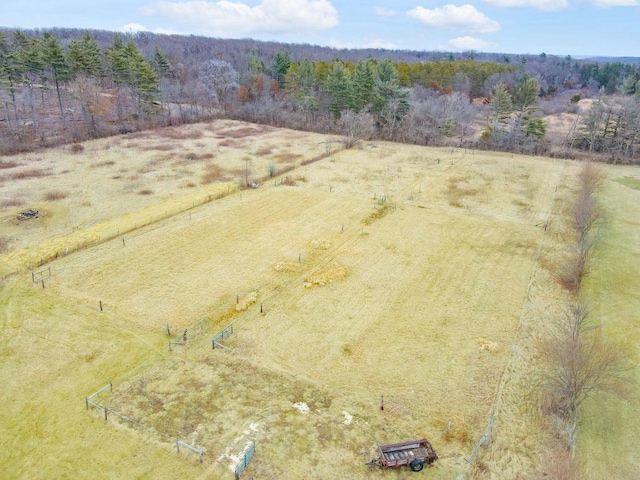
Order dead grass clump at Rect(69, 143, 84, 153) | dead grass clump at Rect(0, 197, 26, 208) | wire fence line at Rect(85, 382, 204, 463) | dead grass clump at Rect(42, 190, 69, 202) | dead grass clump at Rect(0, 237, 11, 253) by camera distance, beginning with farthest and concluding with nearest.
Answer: dead grass clump at Rect(69, 143, 84, 153), dead grass clump at Rect(42, 190, 69, 202), dead grass clump at Rect(0, 197, 26, 208), dead grass clump at Rect(0, 237, 11, 253), wire fence line at Rect(85, 382, 204, 463)

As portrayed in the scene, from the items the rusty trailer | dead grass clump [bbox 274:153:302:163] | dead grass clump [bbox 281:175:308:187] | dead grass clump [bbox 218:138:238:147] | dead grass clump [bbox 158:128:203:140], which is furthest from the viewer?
dead grass clump [bbox 158:128:203:140]

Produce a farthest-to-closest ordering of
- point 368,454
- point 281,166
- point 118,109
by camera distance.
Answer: point 118,109 < point 281,166 < point 368,454

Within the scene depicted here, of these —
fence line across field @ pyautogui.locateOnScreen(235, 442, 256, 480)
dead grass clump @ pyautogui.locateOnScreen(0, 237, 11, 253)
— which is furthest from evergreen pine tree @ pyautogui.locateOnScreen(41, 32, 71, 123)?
fence line across field @ pyautogui.locateOnScreen(235, 442, 256, 480)

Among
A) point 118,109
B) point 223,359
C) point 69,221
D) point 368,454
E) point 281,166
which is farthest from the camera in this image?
point 118,109

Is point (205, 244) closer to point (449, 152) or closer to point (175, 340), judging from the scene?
point (175, 340)

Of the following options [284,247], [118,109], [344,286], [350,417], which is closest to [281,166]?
[284,247]

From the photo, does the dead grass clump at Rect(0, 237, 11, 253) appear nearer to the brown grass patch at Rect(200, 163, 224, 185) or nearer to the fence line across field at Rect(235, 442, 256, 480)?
the brown grass patch at Rect(200, 163, 224, 185)

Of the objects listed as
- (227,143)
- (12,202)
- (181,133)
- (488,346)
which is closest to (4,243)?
(12,202)

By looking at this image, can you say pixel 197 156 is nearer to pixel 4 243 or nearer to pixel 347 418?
pixel 4 243
